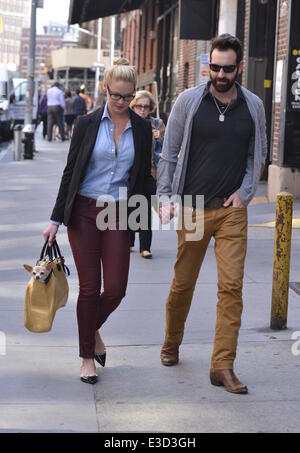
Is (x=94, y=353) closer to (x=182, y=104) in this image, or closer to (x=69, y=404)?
(x=69, y=404)

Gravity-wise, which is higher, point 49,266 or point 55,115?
point 49,266

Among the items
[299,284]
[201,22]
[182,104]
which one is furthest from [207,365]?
[201,22]

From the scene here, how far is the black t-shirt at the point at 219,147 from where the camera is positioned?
6.19 m

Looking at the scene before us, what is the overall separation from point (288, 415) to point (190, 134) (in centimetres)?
172

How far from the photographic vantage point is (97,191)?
6293mm

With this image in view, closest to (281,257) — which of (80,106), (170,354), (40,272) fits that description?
(170,354)

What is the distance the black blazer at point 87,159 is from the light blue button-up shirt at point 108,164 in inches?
1.5

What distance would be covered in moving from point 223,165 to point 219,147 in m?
0.11

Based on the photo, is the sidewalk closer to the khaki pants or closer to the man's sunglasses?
the khaki pants

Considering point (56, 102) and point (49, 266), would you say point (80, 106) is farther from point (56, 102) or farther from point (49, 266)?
point (49, 266)

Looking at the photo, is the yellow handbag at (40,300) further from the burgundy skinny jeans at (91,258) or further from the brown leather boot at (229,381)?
the brown leather boot at (229,381)

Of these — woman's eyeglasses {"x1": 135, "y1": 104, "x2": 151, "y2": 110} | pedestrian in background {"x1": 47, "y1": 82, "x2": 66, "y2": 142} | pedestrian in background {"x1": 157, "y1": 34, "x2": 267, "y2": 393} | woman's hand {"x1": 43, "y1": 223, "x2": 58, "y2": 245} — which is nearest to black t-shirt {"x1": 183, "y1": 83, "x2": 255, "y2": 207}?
pedestrian in background {"x1": 157, "y1": 34, "x2": 267, "y2": 393}


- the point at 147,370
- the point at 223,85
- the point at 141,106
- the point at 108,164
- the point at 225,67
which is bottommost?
the point at 147,370

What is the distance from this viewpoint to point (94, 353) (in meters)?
6.46
